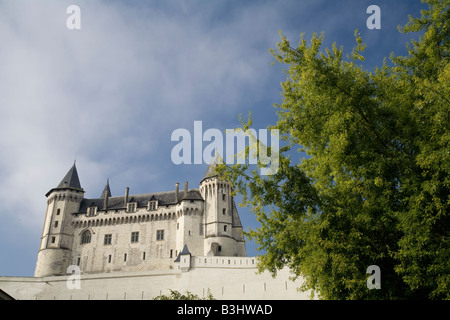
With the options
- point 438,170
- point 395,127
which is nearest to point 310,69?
Result: point 395,127

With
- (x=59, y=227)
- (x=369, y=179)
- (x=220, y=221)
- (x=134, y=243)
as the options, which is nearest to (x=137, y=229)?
(x=134, y=243)

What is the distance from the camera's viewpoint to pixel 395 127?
37.5 feet

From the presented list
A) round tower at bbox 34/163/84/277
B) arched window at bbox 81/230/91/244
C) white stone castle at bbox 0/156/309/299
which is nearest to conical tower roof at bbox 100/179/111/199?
white stone castle at bbox 0/156/309/299

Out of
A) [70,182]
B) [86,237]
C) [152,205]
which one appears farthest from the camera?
[70,182]

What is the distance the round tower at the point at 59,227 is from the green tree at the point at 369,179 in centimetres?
4420

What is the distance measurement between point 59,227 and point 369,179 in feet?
160

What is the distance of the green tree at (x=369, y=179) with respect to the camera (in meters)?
10.1

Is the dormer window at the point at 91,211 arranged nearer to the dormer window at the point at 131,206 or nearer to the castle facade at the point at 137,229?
the castle facade at the point at 137,229

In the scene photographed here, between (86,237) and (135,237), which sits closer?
(135,237)

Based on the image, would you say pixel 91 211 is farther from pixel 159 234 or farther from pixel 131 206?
pixel 159 234

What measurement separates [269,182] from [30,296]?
124 feet

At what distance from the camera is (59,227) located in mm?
52500

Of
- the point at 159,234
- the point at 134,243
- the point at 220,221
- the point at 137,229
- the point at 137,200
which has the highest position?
the point at 137,200
